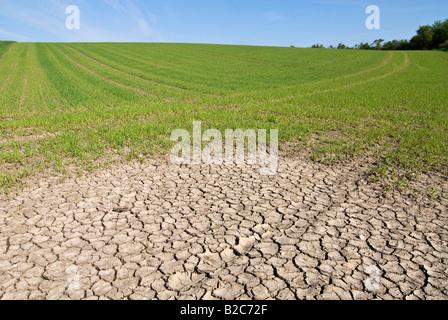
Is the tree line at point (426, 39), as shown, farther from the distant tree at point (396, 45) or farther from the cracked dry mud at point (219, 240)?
the cracked dry mud at point (219, 240)

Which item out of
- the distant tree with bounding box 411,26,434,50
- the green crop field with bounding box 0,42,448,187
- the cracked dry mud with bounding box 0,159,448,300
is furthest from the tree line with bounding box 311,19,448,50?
the cracked dry mud with bounding box 0,159,448,300

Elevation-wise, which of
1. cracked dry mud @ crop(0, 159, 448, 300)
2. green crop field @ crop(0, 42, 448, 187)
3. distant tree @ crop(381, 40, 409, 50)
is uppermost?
distant tree @ crop(381, 40, 409, 50)

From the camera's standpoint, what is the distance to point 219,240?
13.3 ft

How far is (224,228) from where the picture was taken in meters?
4.35

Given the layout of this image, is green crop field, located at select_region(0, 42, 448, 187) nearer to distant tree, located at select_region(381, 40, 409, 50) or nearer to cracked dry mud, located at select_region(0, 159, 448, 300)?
cracked dry mud, located at select_region(0, 159, 448, 300)

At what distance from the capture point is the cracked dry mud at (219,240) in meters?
3.24

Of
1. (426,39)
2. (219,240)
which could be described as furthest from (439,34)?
(219,240)

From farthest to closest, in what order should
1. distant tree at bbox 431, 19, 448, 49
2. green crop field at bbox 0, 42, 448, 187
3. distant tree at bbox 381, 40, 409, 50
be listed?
distant tree at bbox 381, 40, 409, 50, distant tree at bbox 431, 19, 448, 49, green crop field at bbox 0, 42, 448, 187

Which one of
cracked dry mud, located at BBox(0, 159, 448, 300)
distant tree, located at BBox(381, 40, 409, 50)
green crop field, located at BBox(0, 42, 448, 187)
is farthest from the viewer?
distant tree, located at BBox(381, 40, 409, 50)

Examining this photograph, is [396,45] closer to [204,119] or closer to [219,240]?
[204,119]

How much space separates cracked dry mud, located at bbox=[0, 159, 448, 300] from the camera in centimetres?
324

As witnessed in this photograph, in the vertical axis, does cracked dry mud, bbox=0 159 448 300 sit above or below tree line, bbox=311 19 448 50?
below

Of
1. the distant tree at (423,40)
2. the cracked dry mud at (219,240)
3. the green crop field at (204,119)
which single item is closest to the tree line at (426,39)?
the distant tree at (423,40)

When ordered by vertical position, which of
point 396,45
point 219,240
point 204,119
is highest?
point 396,45
